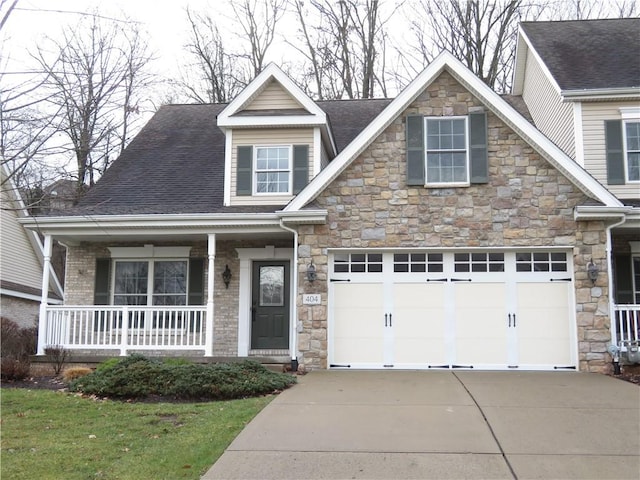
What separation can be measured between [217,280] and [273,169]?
2.72 m

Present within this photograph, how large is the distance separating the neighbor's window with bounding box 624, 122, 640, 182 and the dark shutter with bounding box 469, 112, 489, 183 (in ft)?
10.9

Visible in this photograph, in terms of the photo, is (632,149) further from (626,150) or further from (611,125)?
(611,125)

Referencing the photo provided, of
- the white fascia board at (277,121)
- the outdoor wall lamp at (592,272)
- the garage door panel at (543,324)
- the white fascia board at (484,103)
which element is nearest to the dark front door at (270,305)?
the white fascia board at (484,103)

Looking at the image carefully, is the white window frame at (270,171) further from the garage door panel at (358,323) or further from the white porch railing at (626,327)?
the white porch railing at (626,327)

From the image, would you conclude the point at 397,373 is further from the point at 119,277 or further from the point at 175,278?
the point at 119,277

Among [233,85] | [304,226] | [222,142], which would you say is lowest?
[304,226]

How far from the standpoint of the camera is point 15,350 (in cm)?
1278

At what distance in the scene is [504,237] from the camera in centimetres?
1080

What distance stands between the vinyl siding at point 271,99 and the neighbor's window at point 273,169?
925 millimetres

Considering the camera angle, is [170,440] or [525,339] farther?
[525,339]

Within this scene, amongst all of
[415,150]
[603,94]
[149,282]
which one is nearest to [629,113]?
[603,94]

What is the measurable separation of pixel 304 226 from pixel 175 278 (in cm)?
385

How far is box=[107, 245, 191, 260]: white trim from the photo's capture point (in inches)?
521

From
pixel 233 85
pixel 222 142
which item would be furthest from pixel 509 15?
pixel 222 142
